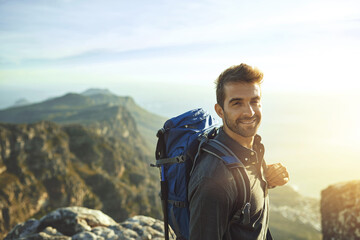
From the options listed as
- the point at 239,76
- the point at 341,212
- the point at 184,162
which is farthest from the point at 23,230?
the point at 341,212

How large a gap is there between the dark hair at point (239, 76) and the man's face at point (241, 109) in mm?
103

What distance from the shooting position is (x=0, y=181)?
169125 millimetres

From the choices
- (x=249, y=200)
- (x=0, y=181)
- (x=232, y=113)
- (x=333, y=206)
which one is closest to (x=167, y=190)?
(x=249, y=200)

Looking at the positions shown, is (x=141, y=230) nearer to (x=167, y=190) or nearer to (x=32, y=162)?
(x=167, y=190)

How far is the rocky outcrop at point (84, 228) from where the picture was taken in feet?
39.5

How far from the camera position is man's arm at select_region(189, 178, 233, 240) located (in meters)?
4.84

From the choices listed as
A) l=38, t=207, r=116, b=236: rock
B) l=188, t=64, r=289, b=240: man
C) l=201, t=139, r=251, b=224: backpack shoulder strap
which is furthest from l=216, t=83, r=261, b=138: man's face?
l=38, t=207, r=116, b=236: rock

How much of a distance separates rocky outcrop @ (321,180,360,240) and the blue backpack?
10.3m

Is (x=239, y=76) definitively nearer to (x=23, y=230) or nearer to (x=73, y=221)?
(x=73, y=221)

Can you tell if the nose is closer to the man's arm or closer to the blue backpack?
the blue backpack

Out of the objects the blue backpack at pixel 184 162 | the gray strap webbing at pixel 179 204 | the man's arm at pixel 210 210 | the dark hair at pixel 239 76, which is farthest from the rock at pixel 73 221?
the dark hair at pixel 239 76

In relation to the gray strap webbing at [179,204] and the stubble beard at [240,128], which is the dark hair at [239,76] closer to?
A: the stubble beard at [240,128]

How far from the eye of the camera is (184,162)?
6.09 metres

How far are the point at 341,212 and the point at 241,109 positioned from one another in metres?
11.6
